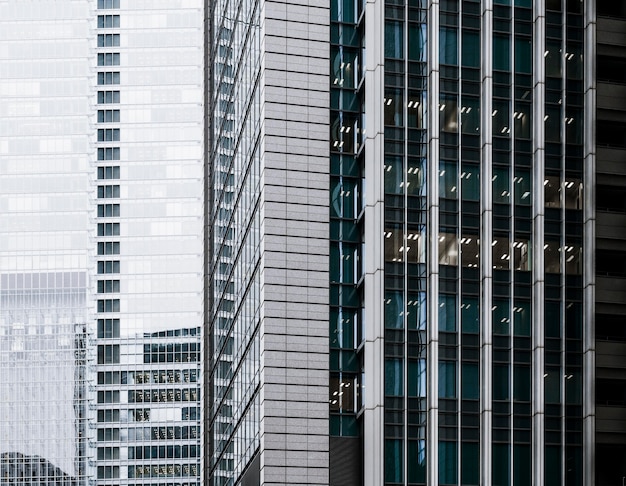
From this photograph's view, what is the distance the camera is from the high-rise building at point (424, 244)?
7550 centimetres

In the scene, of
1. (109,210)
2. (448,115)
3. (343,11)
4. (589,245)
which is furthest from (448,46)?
(109,210)

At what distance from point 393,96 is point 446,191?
6.00 metres

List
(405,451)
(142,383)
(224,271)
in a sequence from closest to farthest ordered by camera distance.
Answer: (405,451)
(224,271)
(142,383)

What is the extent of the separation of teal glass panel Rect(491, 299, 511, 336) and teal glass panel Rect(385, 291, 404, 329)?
496cm

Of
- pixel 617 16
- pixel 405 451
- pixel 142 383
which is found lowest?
pixel 405 451

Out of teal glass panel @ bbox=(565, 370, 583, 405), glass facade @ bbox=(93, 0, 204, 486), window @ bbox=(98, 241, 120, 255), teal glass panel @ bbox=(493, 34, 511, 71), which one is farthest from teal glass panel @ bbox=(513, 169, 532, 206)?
window @ bbox=(98, 241, 120, 255)

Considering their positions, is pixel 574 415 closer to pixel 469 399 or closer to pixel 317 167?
pixel 469 399

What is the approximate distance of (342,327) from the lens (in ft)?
256

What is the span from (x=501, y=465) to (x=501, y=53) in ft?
74.4

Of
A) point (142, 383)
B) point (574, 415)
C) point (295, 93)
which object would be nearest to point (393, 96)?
point (295, 93)

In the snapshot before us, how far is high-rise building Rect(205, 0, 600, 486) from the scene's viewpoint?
75.5 metres

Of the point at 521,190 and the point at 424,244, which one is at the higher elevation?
the point at 521,190

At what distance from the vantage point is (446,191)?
78.0 m

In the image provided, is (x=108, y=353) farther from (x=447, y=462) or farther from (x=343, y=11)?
(x=447, y=462)
